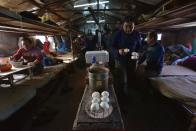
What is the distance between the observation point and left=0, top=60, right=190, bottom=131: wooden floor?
7.69 ft

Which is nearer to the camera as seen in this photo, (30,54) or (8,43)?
(30,54)

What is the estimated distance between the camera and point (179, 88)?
249cm

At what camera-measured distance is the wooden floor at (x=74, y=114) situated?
2.34 m

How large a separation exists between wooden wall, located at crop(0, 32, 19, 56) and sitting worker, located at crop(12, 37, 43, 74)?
4.58 feet

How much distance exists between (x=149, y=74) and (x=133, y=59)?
69 centimetres

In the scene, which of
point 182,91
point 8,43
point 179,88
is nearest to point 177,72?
point 179,88

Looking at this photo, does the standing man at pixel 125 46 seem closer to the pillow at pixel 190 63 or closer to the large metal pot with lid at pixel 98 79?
the large metal pot with lid at pixel 98 79

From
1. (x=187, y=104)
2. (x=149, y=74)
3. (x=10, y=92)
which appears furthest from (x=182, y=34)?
(x=10, y=92)

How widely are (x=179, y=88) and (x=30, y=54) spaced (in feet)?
10.7

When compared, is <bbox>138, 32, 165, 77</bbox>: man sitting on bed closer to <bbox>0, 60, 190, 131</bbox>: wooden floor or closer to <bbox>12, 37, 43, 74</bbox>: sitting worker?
<bbox>0, 60, 190, 131</bbox>: wooden floor

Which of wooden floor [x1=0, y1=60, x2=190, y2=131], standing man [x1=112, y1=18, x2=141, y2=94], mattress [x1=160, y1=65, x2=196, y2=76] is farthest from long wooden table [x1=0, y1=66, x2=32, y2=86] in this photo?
mattress [x1=160, y1=65, x2=196, y2=76]

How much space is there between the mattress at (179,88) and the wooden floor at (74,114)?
0.70 ft

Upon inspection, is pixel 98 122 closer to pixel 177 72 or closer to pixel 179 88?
pixel 179 88

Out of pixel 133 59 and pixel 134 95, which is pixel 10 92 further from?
pixel 134 95
